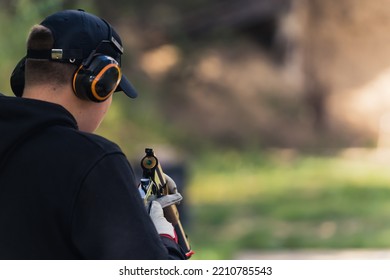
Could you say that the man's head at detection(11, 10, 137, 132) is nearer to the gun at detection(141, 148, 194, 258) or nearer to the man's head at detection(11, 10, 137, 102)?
the man's head at detection(11, 10, 137, 102)

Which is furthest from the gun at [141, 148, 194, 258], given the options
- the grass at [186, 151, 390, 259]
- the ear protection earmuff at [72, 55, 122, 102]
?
the grass at [186, 151, 390, 259]

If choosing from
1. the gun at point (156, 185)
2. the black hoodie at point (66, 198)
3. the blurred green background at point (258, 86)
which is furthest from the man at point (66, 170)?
the blurred green background at point (258, 86)

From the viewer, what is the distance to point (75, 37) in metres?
2.70

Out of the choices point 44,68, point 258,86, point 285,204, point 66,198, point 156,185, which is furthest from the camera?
point 258,86

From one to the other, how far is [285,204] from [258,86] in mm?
8646

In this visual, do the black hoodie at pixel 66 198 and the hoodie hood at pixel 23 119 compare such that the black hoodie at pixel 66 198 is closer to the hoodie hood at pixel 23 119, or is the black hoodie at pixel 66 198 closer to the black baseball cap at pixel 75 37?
the hoodie hood at pixel 23 119

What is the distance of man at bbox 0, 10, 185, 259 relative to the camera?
2406 millimetres

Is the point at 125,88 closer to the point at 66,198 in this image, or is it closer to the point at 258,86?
the point at 66,198

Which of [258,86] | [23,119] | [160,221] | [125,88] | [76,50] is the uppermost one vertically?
[258,86]

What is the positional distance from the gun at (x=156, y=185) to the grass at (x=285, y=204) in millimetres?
5926

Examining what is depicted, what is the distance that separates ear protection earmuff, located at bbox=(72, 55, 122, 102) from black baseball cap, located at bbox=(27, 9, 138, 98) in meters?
0.02

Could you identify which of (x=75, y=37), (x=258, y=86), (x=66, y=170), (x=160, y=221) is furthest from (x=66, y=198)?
(x=258, y=86)
